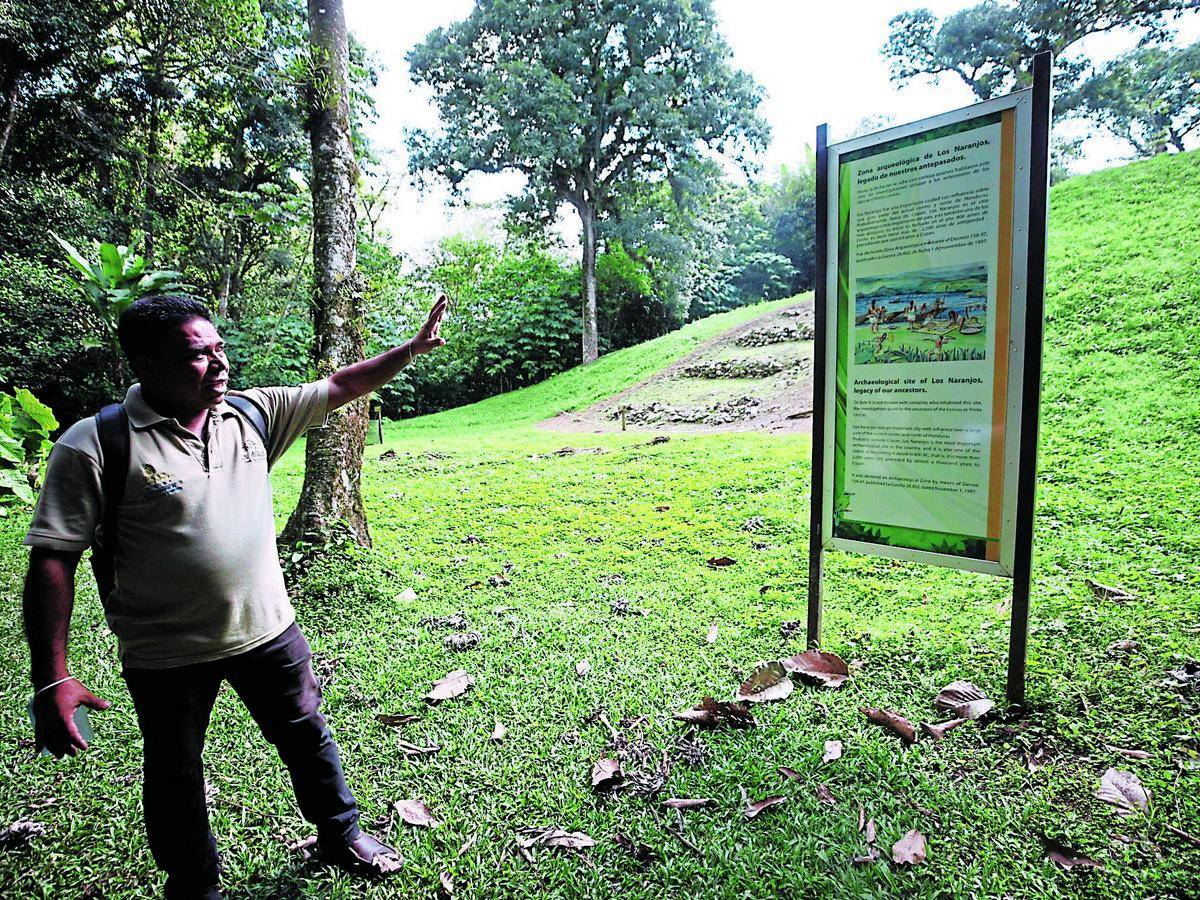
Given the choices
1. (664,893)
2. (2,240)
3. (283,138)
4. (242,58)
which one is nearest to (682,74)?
(283,138)

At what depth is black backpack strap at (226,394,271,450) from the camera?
1.94 meters

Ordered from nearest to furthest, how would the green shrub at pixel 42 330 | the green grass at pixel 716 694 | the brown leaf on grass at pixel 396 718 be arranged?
the green grass at pixel 716 694
the brown leaf on grass at pixel 396 718
the green shrub at pixel 42 330

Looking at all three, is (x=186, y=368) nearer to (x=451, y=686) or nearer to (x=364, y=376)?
(x=364, y=376)

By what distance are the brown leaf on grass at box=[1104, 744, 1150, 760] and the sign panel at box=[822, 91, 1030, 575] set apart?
64 cm

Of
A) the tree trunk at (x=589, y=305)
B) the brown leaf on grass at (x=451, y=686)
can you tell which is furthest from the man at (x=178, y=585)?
the tree trunk at (x=589, y=305)

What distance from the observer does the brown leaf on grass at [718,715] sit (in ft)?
8.71

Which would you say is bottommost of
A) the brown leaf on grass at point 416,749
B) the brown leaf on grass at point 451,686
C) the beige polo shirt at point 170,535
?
the brown leaf on grass at point 416,749

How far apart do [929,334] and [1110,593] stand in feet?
5.85

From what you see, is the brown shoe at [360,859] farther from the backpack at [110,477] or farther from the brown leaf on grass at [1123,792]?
the brown leaf on grass at [1123,792]

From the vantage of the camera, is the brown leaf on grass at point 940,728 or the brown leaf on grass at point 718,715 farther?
the brown leaf on grass at point 718,715

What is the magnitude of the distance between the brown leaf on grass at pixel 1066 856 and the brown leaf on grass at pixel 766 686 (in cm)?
100

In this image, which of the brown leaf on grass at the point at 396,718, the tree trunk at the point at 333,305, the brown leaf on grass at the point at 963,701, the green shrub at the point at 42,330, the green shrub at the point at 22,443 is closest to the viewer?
the brown leaf on grass at the point at 963,701

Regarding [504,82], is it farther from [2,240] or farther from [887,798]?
[887,798]

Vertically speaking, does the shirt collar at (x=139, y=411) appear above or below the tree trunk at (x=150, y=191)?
below
